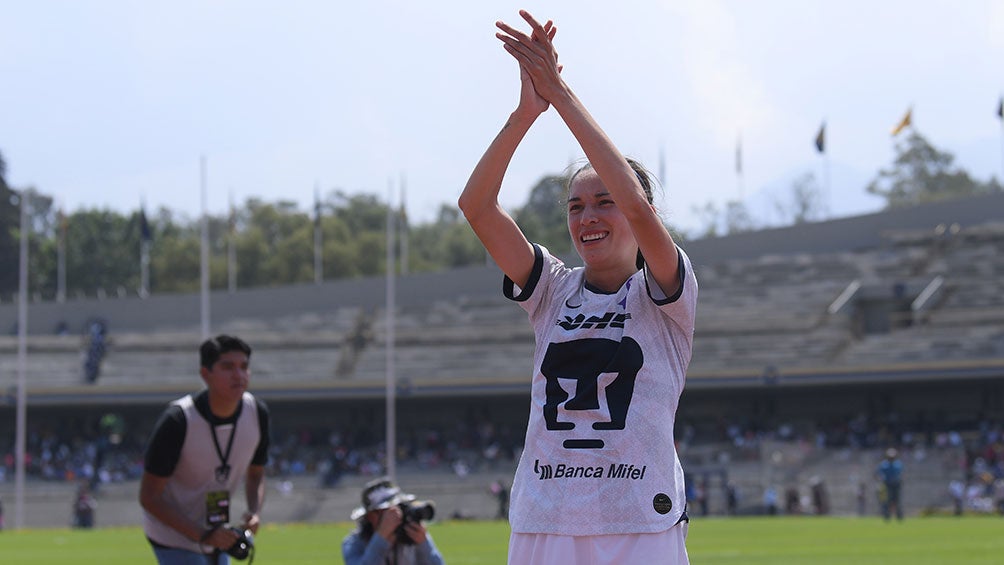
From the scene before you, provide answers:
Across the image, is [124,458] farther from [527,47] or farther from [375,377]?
[527,47]

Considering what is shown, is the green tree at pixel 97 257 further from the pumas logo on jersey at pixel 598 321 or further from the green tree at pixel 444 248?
the pumas logo on jersey at pixel 598 321

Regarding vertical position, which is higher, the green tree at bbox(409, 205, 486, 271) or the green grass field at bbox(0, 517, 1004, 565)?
the green tree at bbox(409, 205, 486, 271)

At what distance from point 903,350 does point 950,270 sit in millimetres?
10110

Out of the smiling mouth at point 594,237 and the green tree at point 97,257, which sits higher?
the green tree at point 97,257

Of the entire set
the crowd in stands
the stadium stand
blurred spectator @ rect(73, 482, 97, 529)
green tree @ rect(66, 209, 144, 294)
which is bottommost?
blurred spectator @ rect(73, 482, 97, 529)

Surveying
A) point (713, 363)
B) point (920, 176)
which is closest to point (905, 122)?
point (713, 363)

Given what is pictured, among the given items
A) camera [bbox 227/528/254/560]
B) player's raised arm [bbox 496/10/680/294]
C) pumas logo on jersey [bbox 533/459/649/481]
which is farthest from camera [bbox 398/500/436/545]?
player's raised arm [bbox 496/10/680/294]

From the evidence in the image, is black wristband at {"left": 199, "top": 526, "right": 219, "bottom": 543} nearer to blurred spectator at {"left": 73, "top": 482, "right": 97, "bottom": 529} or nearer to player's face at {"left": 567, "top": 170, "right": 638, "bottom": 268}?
player's face at {"left": 567, "top": 170, "right": 638, "bottom": 268}

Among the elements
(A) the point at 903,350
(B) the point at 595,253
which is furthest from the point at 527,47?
(A) the point at 903,350

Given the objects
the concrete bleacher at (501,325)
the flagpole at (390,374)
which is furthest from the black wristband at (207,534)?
the concrete bleacher at (501,325)

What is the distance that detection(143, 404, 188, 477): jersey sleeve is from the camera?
319 inches

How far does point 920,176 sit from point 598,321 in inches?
4840

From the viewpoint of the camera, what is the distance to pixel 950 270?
6625 cm

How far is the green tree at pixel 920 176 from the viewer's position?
120 metres
